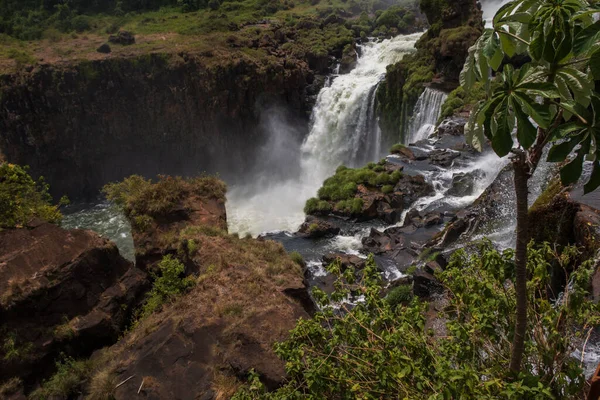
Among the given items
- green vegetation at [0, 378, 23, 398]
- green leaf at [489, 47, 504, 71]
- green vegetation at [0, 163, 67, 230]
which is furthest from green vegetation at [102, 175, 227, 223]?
green leaf at [489, 47, 504, 71]

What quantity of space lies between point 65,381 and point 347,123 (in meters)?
24.2

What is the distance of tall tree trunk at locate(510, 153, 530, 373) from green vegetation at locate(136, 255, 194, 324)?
26.6 ft

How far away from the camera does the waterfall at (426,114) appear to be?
2491 cm

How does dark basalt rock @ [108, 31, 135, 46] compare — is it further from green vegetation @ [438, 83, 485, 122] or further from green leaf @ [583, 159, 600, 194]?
green leaf @ [583, 159, 600, 194]

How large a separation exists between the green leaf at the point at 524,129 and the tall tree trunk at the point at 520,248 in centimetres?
22

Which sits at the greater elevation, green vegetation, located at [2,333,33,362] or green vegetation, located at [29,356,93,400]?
green vegetation, located at [2,333,33,362]

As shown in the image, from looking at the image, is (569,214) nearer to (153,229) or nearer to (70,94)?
(153,229)

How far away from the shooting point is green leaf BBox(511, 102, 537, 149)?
7.68 feet

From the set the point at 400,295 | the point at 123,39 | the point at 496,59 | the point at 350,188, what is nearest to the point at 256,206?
the point at 350,188

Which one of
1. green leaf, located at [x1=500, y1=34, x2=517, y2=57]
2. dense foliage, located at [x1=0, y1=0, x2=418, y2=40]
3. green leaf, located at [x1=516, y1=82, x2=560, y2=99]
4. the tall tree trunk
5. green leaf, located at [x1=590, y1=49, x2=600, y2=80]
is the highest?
dense foliage, located at [x1=0, y1=0, x2=418, y2=40]

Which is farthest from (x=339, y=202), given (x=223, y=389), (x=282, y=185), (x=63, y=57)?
(x=63, y=57)

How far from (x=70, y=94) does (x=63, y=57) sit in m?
3.57

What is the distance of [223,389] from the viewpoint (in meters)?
7.27

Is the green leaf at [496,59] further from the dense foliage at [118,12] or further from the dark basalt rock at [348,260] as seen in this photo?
the dense foliage at [118,12]
